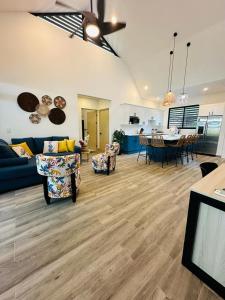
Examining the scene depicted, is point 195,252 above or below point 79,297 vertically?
above

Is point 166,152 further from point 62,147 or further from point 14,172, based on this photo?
point 14,172

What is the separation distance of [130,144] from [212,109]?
3.82m

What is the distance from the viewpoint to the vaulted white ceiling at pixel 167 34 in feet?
10.8

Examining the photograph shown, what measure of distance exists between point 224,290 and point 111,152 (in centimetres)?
293

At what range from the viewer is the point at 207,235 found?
113 centimetres

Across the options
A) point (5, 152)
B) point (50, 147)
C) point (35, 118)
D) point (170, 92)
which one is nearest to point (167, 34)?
point (170, 92)

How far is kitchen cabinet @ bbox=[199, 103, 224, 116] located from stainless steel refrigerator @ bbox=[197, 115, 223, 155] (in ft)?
0.54

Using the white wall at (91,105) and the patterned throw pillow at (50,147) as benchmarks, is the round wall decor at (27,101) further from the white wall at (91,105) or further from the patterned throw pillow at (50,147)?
the white wall at (91,105)

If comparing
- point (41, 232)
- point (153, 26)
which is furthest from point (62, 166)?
point (153, 26)

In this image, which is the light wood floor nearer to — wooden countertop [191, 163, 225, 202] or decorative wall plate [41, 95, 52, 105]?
wooden countertop [191, 163, 225, 202]

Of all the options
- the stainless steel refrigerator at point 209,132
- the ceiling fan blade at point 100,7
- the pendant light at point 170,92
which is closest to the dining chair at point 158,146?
the pendant light at point 170,92

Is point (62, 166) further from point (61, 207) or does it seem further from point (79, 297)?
point (79, 297)

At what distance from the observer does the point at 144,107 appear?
7410mm

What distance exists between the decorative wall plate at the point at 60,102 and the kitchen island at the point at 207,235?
4.69 meters
